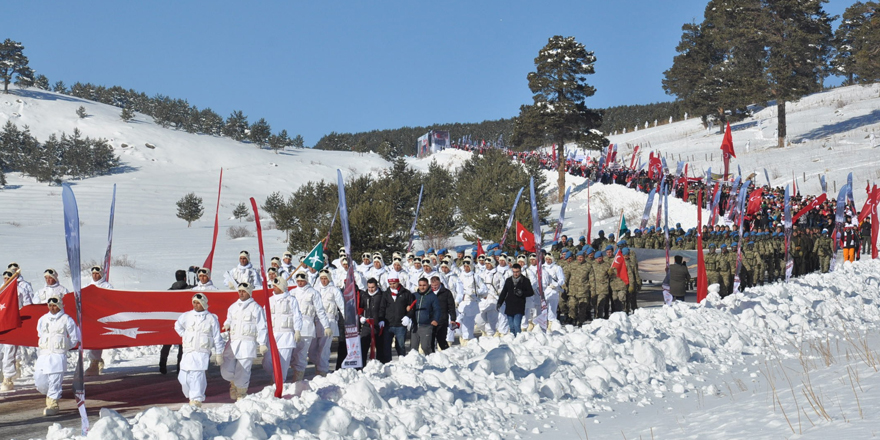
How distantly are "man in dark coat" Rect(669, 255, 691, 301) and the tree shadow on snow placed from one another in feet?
154

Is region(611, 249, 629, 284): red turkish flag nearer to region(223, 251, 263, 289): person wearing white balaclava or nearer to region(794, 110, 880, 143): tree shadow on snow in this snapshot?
region(223, 251, 263, 289): person wearing white balaclava

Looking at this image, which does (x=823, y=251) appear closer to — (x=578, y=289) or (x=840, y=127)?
(x=578, y=289)

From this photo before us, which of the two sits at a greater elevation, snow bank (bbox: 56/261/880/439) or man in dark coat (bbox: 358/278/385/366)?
man in dark coat (bbox: 358/278/385/366)

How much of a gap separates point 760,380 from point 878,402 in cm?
391

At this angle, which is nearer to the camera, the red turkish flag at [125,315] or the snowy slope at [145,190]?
the red turkish flag at [125,315]

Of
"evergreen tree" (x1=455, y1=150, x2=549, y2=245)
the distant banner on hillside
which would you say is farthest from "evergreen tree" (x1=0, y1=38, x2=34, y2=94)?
"evergreen tree" (x1=455, y1=150, x2=549, y2=245)

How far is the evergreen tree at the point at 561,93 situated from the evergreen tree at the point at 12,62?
289 feet

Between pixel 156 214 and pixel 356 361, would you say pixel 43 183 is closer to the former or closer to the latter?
pixel 156 214

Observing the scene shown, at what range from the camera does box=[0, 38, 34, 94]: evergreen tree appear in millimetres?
107000

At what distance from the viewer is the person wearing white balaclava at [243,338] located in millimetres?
10102

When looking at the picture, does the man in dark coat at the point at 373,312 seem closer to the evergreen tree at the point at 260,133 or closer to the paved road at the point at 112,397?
the paved road at the point at 112,397

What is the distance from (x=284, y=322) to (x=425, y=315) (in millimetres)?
2724

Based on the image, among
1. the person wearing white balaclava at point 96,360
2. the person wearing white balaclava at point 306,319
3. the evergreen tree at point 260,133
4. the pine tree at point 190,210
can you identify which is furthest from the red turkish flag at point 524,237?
the evergreen tree at point 260,133

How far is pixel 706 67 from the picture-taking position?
244ft
